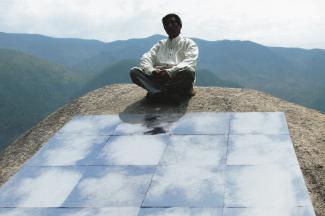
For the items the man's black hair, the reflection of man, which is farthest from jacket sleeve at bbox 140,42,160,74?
the man's black hair

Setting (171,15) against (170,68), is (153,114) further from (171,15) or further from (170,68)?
(171,15)

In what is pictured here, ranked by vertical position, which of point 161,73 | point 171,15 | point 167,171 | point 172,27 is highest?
point 171,15

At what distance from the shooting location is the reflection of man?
9633 millimetres

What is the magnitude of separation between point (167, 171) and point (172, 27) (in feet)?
14.4

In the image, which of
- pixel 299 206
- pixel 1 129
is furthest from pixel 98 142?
pixel 1 129

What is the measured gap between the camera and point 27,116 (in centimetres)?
12712

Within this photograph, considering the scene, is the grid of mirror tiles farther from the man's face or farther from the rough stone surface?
the man's face

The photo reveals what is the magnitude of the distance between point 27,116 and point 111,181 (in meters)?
126

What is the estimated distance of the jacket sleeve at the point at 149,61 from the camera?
9866 mm

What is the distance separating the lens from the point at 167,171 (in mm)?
6883

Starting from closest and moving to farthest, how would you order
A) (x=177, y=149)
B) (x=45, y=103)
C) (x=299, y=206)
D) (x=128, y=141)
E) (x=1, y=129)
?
(x=299, y=206) → (x=177, y=149) → (x=128, y=141) → (x=1, y=129) → (x=45, y=103)

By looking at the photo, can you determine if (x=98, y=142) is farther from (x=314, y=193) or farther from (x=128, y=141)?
(x=314, y=193)

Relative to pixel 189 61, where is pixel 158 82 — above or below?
below

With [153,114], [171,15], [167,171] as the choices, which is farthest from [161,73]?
[167,171]
